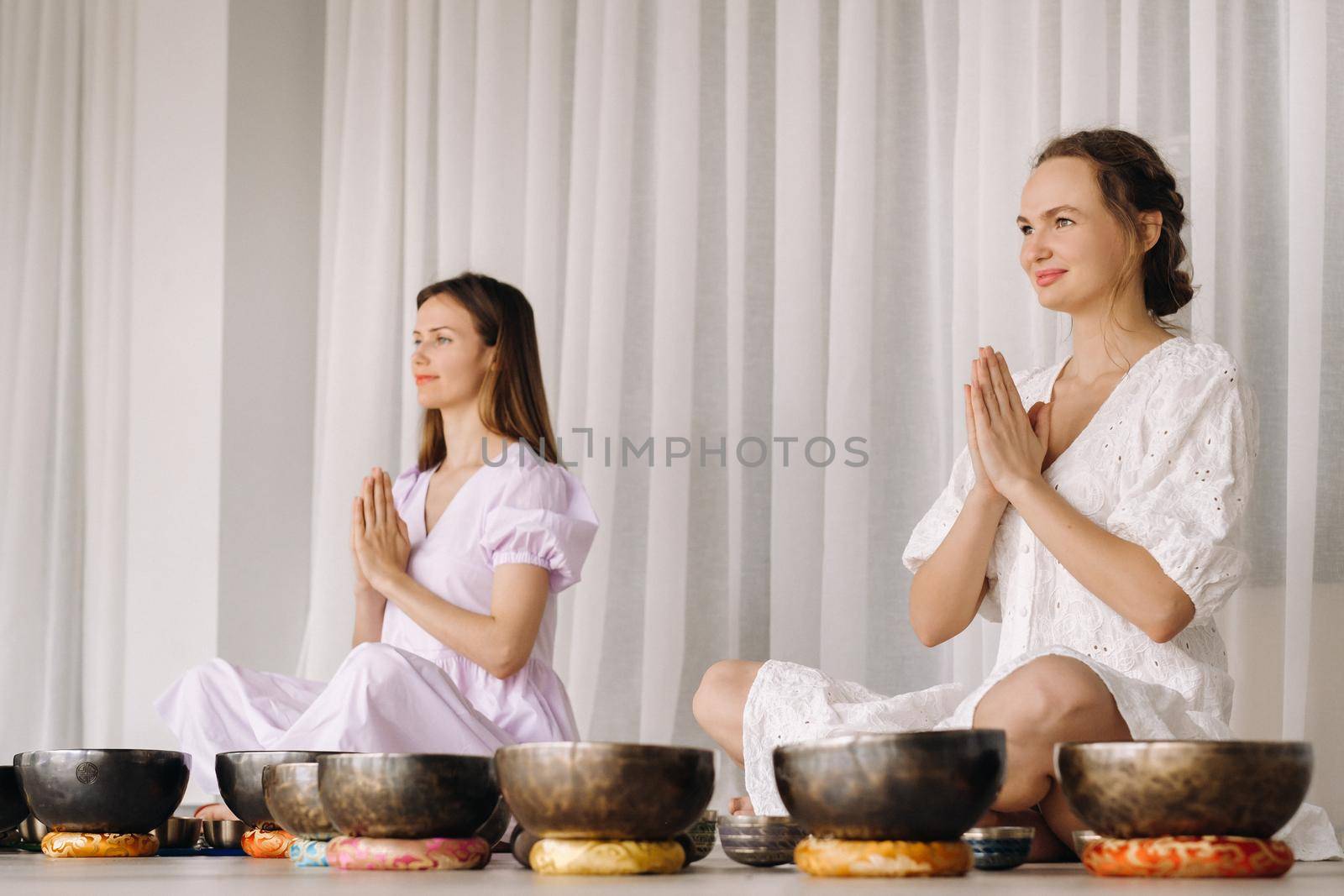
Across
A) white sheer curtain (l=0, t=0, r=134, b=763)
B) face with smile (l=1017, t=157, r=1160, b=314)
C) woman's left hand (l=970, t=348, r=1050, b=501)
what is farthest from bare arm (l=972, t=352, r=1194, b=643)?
white sheer curtain (l=0, t=0, r=134, b=763)

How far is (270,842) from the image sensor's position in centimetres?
108

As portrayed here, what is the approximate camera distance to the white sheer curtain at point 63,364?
310 cm

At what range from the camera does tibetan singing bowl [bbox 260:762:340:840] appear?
902mm

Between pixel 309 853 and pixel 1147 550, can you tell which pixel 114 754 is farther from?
pixel 1147 550

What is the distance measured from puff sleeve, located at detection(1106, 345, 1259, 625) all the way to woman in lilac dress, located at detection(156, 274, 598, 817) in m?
0.86

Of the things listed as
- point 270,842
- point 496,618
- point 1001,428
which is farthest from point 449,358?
point 270,842

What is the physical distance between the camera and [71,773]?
38.6 inches

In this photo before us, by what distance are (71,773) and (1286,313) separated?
185 centimetres

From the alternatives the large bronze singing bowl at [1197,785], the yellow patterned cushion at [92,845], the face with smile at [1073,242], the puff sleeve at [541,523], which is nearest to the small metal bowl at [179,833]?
the yellow patterned cushion at [92,845]

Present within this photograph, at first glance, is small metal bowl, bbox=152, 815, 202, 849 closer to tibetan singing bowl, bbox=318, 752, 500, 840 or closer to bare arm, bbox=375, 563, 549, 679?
tibetan singing bowl, bbox=318, 752, 500, 840

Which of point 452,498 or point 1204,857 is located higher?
point 452,498

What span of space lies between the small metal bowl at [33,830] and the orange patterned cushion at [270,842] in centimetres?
16

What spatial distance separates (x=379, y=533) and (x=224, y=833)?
1115mm

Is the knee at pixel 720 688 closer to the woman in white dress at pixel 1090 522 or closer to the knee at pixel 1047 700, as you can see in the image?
the woman in white dress at pixel 1090 522
